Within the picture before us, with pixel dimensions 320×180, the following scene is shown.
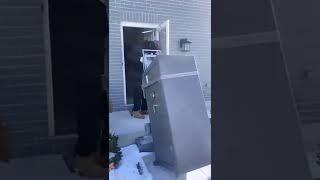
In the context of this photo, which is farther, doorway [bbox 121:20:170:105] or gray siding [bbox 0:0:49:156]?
doorway [bbox 121:20:170:105]

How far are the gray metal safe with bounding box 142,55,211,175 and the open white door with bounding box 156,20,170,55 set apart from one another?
0.04 m

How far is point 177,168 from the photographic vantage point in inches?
50.3

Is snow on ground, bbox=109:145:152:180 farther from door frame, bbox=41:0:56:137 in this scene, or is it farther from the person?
door frame, bbox=41:0:56:137

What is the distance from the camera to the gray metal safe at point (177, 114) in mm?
1270

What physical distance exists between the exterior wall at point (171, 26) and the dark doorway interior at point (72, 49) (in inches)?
2.3

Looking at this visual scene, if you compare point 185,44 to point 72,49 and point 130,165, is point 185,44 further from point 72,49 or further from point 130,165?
point 130,165

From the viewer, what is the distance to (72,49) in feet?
4.04

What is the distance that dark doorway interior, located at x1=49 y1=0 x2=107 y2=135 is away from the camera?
3.88ft

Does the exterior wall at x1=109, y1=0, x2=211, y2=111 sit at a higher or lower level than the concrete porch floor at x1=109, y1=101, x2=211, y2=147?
higher
